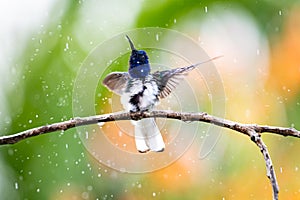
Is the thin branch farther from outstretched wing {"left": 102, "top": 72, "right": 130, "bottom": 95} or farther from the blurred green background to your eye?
the blurred green background

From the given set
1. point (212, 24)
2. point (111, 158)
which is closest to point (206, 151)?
point (111, 158)

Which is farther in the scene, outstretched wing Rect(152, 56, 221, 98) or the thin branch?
outstretched wing Rect(152, 56, 221, 98)

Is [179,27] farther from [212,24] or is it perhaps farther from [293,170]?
[293,170]

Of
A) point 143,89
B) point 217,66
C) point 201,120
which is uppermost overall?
point 217,66

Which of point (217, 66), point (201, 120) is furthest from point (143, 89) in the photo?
point (217, 66)

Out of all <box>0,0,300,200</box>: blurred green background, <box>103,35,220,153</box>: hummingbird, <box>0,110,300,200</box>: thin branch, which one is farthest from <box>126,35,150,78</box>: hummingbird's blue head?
<box>0,0,300,200</box>: blurred green background

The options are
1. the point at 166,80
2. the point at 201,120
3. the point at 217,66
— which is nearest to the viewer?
the point at 201,120

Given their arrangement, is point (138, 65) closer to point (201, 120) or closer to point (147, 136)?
point (147, 136)
